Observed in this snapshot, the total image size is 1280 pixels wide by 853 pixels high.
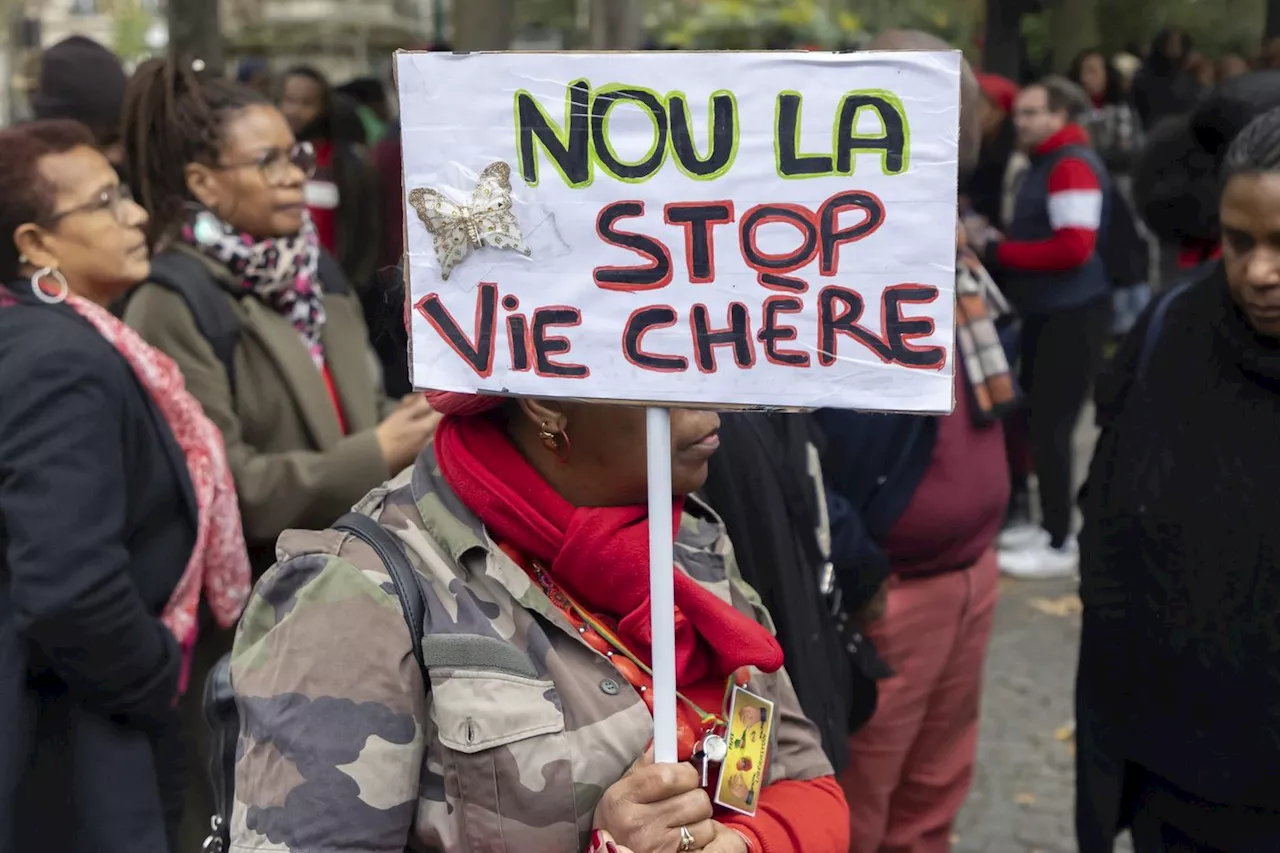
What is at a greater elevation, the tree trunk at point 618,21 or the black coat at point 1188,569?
the tree trunk at point 618,21

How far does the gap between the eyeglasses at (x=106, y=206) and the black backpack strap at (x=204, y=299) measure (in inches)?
7.7

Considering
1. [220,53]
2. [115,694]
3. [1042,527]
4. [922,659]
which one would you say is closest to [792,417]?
[922,659]

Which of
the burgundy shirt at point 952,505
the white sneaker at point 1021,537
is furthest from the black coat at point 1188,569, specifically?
the white sneaker at point 1021,537

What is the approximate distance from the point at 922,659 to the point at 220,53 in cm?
616

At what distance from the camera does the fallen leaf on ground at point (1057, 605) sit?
598cm

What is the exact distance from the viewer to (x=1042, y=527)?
21.7ft

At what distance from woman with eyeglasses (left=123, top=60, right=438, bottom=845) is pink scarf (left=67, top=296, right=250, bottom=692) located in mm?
107

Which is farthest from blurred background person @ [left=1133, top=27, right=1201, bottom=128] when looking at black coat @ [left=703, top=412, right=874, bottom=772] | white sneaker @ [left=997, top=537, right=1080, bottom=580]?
black coat @ [left=703, top=412, right=874, bottom=772]

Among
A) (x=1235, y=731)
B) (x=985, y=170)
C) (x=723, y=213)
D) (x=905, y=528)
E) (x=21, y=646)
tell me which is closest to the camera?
(x=723, y=213)

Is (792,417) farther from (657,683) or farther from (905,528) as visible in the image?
(657,683)

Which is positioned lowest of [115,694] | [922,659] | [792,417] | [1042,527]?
[1042,527]

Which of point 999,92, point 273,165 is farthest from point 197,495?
point 999,92

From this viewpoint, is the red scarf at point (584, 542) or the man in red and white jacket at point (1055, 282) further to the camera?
the man in red and white jacket at point (1055, 282)

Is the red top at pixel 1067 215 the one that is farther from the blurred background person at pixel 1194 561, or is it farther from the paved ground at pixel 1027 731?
the blurred background person at pixel 1194 561
